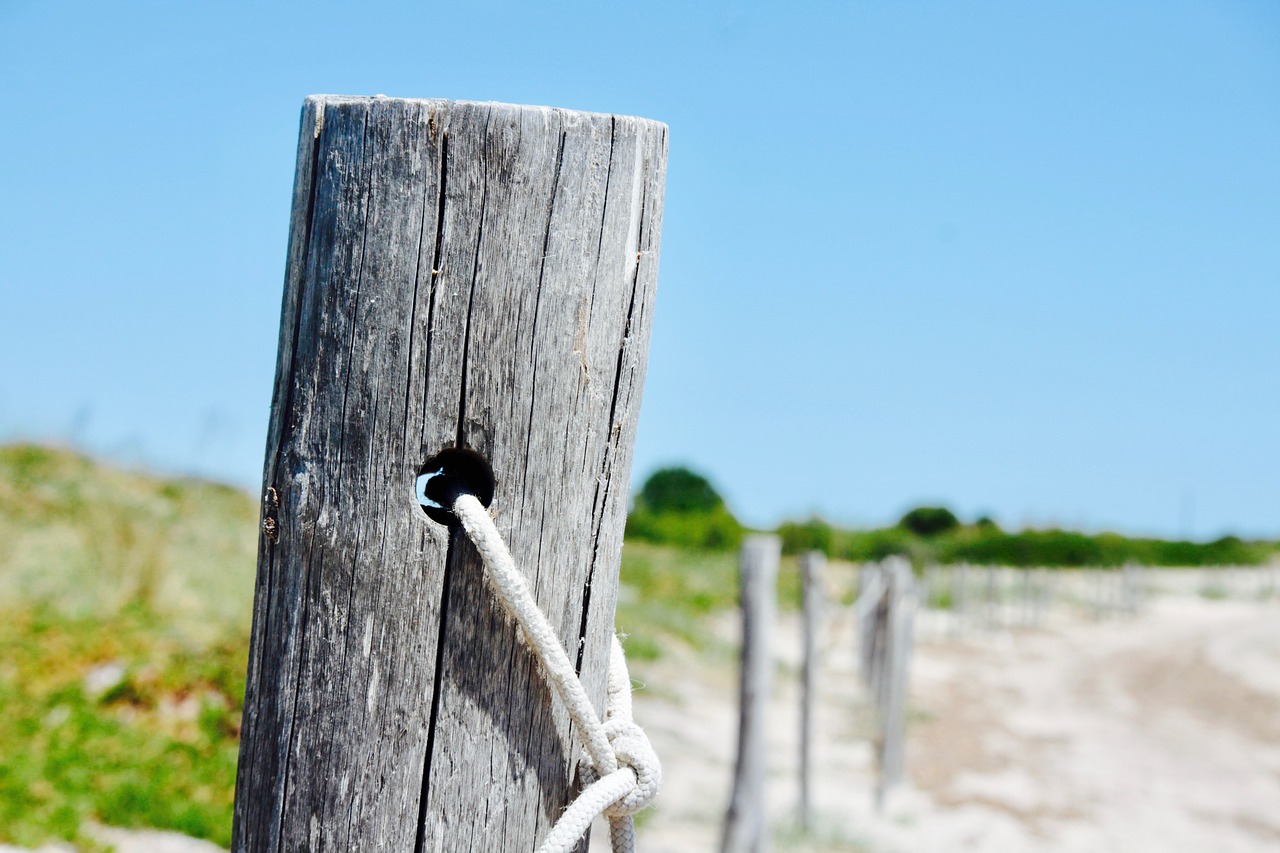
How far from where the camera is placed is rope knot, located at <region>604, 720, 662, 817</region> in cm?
145

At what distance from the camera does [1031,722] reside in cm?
1439

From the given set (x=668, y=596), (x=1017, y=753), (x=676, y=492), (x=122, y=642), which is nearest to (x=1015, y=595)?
(x=668, y=596)

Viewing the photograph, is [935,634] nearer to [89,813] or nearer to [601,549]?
[89,813]

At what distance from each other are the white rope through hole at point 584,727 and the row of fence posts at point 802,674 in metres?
3.79

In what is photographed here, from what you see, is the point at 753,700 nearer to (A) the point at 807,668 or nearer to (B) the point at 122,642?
(A) the point at 807,668

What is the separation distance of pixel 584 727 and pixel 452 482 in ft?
1.32

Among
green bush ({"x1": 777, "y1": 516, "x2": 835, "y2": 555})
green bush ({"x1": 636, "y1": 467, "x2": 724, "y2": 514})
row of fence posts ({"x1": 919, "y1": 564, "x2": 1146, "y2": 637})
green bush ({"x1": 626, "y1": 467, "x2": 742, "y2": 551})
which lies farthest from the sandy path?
green bush ({"x1": 636, "y1": 467, "x2": 724, "y2": 514})

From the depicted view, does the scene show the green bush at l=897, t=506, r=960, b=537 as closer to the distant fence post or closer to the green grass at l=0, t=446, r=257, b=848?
the distant fence post

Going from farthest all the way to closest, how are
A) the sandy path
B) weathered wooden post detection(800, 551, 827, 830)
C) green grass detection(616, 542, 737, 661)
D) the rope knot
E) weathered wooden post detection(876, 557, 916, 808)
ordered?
1. green grass detection(616, 542, 737, 661)
2. weathered wooden post detection(876, 557, 916, 808)
3. the sandy path
4. weathered wooden post detection(800, 551, 827, 830)
5. the rope knot

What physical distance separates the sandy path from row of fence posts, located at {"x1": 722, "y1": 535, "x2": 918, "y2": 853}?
552 mm

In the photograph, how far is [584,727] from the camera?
1.39m

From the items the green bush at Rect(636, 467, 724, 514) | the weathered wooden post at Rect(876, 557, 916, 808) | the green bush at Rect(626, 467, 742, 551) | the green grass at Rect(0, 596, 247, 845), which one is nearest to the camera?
the green grass at Rect(0, 596, 247, 845)

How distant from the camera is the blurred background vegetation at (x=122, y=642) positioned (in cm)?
510

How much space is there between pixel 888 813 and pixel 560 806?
8.35 m
